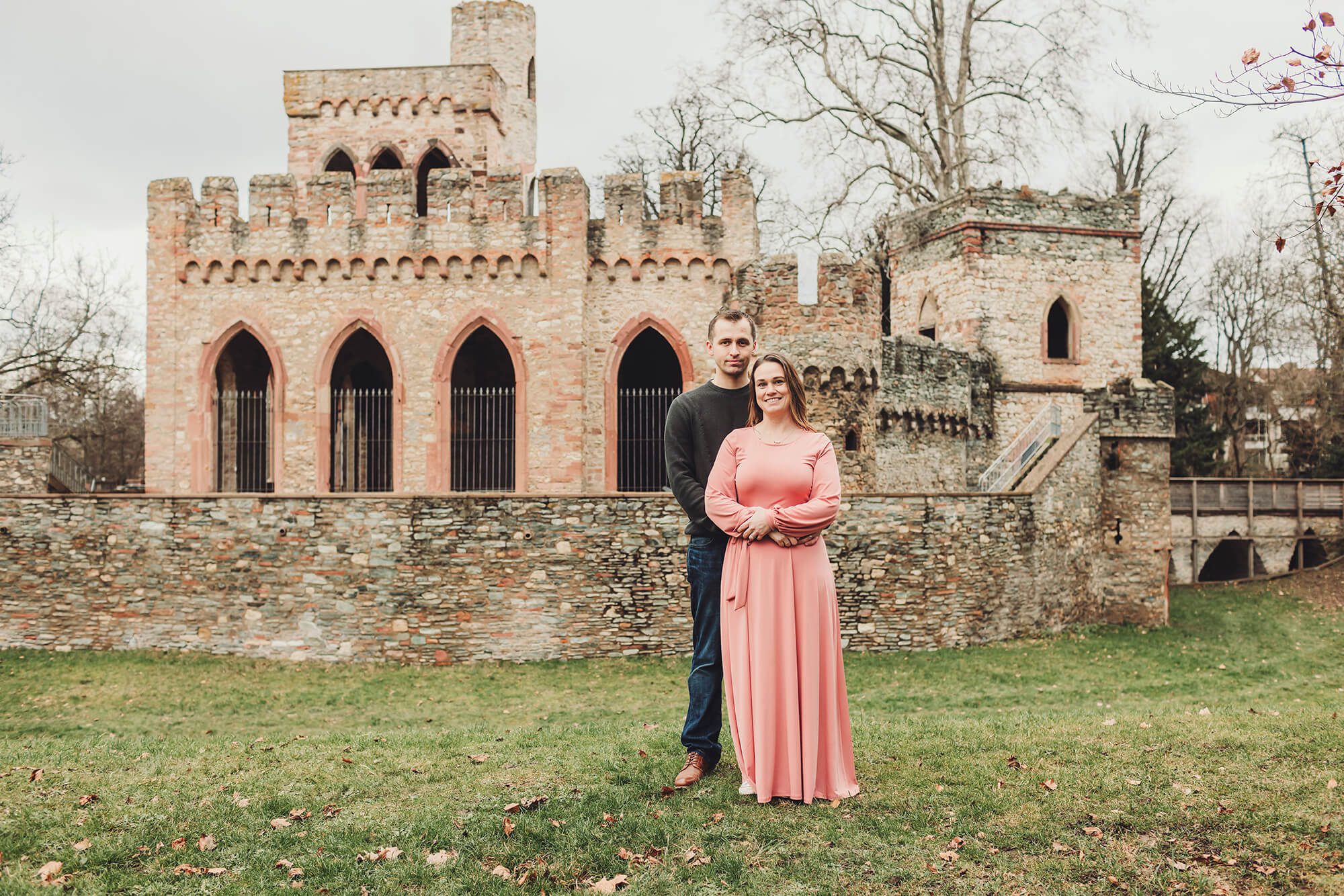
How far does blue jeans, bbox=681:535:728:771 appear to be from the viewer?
Answer: 5.32m

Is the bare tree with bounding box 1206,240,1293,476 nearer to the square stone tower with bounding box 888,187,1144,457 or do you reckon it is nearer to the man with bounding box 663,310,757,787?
the square stone tower with bounding box 888,187,1144,457

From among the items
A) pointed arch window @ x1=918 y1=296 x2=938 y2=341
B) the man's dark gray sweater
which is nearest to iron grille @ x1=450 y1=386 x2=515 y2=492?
pointed arch window @ x1=918 y1=296 x2=938 y2=341

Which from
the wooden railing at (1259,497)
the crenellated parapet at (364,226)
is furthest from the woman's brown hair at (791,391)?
the wooden railing at (1259,497)

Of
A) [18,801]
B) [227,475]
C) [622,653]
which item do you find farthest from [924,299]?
[18,801]

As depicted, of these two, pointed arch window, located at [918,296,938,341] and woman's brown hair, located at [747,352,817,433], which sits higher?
pointed arch window, located at [918,296,938,341]

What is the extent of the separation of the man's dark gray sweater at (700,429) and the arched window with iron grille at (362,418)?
1527cm

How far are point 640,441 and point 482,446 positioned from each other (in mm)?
3069

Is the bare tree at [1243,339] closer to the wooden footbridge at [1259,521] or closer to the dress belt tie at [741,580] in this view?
the wooden footbridge at [1259,521]

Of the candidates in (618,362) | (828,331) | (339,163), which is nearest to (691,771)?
A: (828,331)

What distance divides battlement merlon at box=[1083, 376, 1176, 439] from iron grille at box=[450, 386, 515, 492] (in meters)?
10.3

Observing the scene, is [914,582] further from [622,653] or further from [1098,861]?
[1098,861]

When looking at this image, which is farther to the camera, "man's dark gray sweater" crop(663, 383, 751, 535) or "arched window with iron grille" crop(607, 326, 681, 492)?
"arched window with iron grille" crop(607, 326, 681, 492)

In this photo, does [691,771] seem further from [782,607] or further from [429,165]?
[429,165]

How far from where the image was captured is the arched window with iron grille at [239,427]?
20172 millimetres
